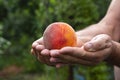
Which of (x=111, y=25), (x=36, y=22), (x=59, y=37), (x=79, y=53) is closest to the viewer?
(x=79, y=53)

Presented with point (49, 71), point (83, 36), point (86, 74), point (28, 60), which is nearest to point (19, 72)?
point (28, 60)

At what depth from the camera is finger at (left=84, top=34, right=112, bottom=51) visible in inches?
72.7

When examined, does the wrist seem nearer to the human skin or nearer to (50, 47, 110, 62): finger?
the human skin

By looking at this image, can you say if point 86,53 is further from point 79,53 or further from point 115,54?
point 115,54

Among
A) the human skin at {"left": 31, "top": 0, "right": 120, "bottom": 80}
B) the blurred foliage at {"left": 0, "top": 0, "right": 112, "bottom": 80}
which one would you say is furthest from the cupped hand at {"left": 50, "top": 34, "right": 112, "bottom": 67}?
the blurred foliage at {"left": 0, "top": 0, "right": 112, "bottom": 80}

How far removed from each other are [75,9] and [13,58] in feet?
15.3

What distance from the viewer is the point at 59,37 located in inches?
79.3

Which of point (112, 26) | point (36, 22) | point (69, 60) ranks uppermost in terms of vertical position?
point (36, 22)

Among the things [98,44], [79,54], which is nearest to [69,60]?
[79,54]

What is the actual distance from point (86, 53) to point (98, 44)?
2.9 inches

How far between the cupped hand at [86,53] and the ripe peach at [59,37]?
4.5 inches

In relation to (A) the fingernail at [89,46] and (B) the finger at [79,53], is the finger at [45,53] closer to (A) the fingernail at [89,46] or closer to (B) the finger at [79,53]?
(B) the finger at [79,53]

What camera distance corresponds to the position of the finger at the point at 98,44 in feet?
6.06

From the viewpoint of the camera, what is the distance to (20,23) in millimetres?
8719
